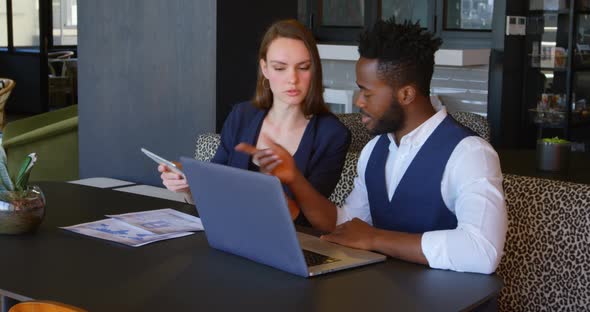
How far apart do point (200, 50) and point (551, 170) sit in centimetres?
155

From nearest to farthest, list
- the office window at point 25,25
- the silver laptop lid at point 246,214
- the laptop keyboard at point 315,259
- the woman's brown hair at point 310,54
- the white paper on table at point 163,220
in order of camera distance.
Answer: the silver laptop lid at point 246,214
the laptop keyboard at point 315,259
the white paper on table at point 163,220
the woman's brown hair at point 310,54
the office window at point 25,25

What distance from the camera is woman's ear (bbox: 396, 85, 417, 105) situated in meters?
2.21

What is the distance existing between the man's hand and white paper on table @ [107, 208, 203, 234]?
0.43 m

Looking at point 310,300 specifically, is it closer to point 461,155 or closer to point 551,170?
point 461,155

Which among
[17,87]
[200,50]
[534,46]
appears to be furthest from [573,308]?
[17,87]

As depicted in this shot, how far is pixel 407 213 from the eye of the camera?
7.45 feet

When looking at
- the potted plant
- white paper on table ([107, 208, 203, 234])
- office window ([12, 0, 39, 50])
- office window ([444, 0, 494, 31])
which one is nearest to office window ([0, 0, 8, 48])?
office window ([12, 0, 39, 50])

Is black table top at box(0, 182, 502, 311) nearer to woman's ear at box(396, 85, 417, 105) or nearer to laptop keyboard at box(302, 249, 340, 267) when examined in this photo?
laptop keyboard at box(302, 249, 340, 267)

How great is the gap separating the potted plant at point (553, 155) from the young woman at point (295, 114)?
118cm

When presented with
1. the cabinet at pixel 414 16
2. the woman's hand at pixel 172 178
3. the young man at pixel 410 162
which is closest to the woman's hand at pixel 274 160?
the young man at pixel 410 162

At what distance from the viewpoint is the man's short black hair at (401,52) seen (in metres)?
2.21

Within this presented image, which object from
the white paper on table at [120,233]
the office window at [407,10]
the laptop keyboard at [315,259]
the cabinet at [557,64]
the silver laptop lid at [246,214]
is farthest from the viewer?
the office window at [407,10]

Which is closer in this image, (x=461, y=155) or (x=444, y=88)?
(x=461, y=155)

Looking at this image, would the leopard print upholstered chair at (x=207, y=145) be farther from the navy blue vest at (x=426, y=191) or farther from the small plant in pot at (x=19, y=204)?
the navy blue vest at (x=426, y=191)
